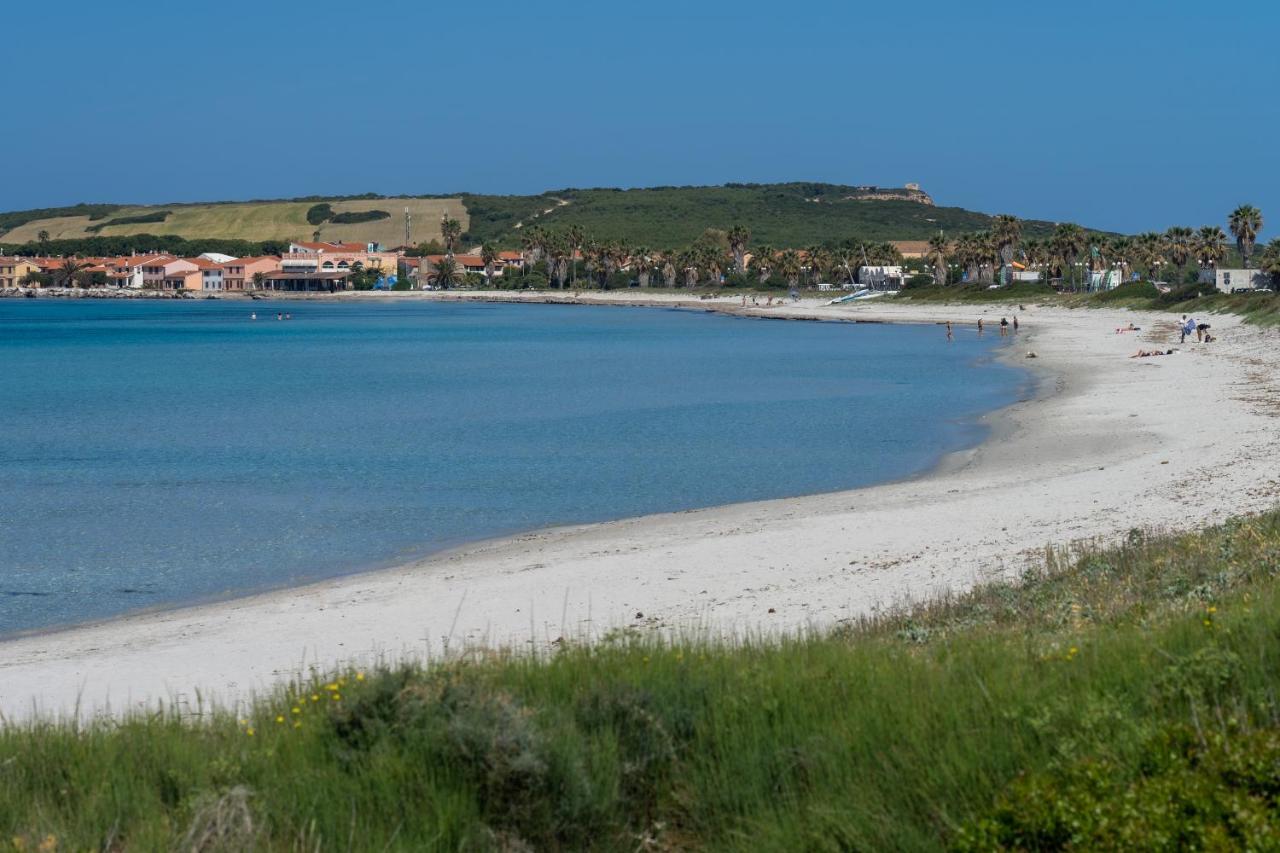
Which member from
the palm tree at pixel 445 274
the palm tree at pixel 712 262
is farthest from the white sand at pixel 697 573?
the palm tree at pixel 445 274

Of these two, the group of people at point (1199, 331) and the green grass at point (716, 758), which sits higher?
the green grass at point (716, 758)

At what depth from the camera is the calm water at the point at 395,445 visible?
17.5m

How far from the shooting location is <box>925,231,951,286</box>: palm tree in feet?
377

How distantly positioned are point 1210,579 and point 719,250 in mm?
145800

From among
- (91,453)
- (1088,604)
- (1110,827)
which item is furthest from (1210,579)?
(91,453)

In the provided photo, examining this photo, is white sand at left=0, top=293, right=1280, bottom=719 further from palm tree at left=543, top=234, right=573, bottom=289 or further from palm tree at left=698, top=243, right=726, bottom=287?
palm tree at left=543, top=234, right=573, bottom=289

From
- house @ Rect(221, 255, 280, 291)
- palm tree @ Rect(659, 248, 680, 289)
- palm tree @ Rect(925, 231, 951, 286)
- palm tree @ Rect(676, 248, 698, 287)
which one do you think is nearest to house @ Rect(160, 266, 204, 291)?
house @ Rect(221, 255, 280, 291)

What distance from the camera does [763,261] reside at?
14388 cm

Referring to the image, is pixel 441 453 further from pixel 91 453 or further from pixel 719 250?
pixel 719 250

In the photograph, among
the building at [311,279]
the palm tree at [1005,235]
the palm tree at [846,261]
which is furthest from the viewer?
the building at [311,279]

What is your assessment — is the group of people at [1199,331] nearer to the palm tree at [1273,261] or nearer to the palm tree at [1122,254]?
the palm tree at [1273,261]

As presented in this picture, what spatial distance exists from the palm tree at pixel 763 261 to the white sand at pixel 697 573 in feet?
397

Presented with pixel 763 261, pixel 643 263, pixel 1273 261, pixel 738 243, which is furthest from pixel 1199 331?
pixel 643 263

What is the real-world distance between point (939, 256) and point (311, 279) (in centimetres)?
10763
